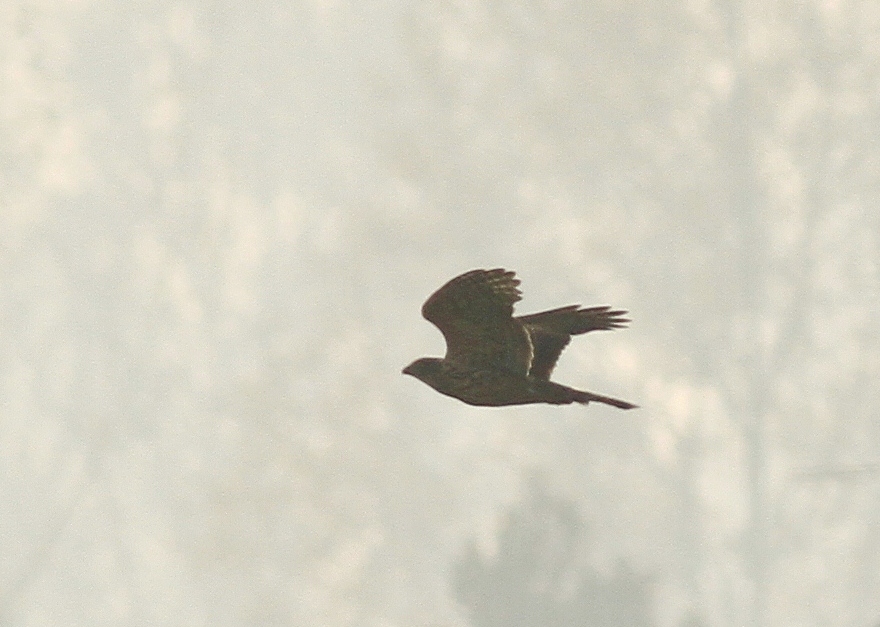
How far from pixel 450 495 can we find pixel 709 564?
1050 centimetres

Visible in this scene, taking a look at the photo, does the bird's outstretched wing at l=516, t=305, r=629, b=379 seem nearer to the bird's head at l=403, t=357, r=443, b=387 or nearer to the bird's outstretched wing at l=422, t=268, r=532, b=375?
the bird's outstretched wing at l=422, t=268, r=532, b=375

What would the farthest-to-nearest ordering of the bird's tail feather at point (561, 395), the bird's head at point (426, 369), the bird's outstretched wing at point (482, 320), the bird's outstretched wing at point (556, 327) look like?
the bird's outstretched wing at point (556, 327)
the bird's head at point (426, 369)
the bird's tail feather at point (561, 395)
the bird's outstretched wing at point (482, 320)

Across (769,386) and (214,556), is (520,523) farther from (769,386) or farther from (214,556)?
(214,556)

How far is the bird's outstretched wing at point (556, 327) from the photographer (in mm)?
14508

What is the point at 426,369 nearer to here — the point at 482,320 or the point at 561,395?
the point at 482,320

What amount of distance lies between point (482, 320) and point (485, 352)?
1.06 feet

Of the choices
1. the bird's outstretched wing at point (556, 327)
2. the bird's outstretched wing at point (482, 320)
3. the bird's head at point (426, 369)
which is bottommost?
the bird's head at point (426, 369)

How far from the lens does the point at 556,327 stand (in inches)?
580

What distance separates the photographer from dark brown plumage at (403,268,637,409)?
43.0 feet

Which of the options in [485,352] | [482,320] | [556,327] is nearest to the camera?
[482,320]

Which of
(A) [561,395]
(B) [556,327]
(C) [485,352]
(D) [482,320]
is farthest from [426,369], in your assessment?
(B) [556,327]

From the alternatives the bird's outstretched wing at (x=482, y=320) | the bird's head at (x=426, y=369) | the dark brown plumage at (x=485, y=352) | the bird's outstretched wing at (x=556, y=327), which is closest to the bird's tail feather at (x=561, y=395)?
the dark brown plumage at (x=485, y=352)

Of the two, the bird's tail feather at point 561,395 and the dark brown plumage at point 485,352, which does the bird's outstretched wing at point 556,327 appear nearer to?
the dark brown plumage at point 485,352

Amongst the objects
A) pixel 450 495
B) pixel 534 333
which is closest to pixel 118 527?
pixel 450 495
